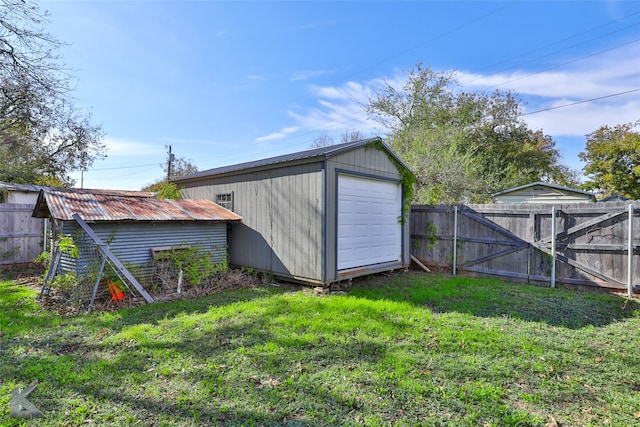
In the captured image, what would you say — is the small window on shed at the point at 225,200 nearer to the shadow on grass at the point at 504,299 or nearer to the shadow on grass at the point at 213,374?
the shadow on grass at the point at 504,299

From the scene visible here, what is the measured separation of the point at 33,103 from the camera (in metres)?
9.24

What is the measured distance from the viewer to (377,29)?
37.7ft

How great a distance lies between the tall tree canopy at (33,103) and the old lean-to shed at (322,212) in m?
4.58

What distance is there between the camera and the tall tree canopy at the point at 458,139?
38.4 ft

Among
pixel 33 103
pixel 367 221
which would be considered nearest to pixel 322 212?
pixel 367 221

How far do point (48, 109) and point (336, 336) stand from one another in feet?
38.3

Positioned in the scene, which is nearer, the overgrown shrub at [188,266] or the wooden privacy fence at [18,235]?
the overgrown shrub at [188,266]

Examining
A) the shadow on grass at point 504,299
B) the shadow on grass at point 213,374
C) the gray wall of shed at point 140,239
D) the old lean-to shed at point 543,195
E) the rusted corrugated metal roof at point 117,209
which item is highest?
the old lean-to shed at point 543,195

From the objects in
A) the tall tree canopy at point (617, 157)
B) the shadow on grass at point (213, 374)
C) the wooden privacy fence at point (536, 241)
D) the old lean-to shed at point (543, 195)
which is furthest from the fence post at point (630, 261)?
the tall tree canopy at point (617, 157)

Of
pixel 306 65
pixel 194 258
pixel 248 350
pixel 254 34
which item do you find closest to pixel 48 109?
pixel 254 34

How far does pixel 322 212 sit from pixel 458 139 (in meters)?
9.52

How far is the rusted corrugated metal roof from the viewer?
5609mm

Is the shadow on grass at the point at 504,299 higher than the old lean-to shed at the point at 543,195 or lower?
lower

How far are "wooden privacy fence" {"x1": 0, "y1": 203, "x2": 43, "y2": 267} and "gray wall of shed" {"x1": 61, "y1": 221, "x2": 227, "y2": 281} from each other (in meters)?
4.38
